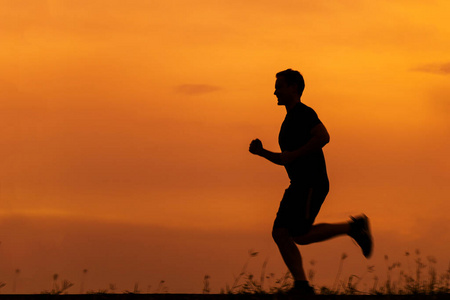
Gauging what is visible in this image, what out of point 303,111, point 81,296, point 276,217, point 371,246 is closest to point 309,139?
point 303,111

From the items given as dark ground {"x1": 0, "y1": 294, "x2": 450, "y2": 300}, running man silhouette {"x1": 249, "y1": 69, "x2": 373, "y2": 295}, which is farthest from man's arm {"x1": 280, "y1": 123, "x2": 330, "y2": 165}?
dark ground {"x1": 0, "y1": 294, "x2": 450, "y2": 300}

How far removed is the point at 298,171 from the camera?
7613 millimetres

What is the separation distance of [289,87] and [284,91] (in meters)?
0.06

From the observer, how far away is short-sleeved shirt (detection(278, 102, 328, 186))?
7.57m

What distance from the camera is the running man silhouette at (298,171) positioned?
7.51 m

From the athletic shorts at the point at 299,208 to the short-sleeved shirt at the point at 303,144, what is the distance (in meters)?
0.07

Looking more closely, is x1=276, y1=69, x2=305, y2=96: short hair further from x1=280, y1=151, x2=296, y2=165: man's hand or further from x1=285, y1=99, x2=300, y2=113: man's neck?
x1=280, y1=151, x2=296, y2=165: man's hand

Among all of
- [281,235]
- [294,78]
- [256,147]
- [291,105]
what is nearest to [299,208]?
[281,235]

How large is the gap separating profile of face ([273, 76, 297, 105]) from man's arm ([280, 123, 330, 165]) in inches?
16.1

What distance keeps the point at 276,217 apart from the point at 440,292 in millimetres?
1666

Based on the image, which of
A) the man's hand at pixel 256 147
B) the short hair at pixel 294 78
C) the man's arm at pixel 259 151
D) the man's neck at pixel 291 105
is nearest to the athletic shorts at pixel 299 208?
the man's arm at pixel 259 151

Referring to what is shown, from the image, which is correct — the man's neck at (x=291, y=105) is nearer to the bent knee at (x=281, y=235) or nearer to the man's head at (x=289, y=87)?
the man's head at (x=289, y=87)

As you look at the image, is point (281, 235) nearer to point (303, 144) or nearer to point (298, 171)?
point (298, 171)

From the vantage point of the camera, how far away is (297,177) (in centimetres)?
764
